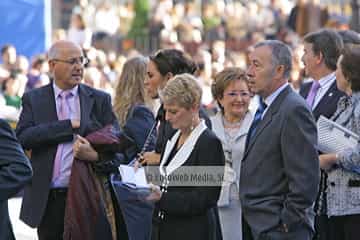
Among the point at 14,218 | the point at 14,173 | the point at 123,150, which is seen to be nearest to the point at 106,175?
the point at 123,150

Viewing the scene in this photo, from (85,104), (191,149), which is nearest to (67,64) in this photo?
(85,104)

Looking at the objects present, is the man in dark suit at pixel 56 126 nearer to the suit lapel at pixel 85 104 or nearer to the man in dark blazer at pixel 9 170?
the suit lapel at pixel 85 104

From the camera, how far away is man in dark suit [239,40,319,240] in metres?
7.06

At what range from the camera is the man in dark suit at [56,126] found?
8.38 m

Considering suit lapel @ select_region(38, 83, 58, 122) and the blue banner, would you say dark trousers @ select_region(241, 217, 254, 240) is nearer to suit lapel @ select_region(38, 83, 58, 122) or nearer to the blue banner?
suit lapel @ select_region(38, 83, 58, 122)

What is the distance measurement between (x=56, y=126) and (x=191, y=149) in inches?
48.6

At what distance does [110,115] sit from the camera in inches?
341

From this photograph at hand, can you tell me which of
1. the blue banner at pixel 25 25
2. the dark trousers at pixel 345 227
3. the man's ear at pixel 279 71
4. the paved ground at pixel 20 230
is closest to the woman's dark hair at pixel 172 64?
the man's ear at pixel 279 71

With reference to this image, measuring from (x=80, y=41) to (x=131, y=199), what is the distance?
1262cm

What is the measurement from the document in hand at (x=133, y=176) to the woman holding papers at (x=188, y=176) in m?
0.21

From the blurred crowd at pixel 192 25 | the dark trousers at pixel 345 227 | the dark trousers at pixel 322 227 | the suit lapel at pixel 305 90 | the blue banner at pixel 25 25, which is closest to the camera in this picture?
the dark trousers at pixel 345 227

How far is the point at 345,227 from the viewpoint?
318 inches

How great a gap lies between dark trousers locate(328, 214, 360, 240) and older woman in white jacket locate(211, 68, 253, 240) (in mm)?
644

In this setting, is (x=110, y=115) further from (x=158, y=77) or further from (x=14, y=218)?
(x=14, y=218)
